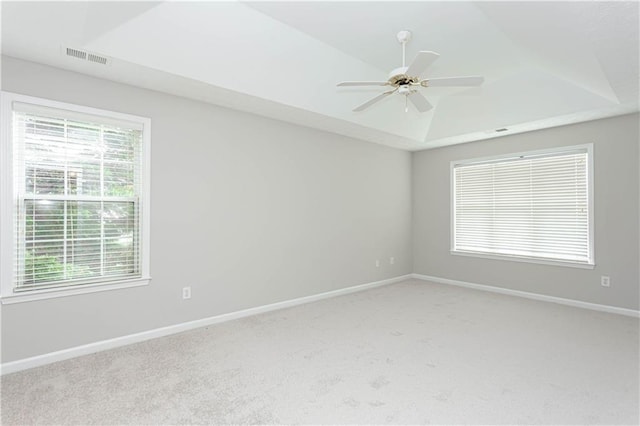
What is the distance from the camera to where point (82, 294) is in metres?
2.92

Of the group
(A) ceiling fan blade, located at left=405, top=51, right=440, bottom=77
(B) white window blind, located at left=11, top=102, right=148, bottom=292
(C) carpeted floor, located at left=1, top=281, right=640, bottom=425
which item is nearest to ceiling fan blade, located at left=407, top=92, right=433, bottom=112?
(A) ceiling fan blade, located at left=405, top=51, right=440, bottom=77

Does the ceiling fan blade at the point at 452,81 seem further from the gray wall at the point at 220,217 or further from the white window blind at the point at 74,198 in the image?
the white window blind at the point at 74,198

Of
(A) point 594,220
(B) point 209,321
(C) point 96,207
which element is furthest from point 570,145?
(C) point 96,207

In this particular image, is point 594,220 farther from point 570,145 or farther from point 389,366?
point 389,366

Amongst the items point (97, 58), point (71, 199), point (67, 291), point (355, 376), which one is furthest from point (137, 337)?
point (97, 58)

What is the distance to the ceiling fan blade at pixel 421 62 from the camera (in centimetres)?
217

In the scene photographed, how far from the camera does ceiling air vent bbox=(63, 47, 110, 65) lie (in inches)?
98.9

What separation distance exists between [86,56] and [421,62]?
2.57 metres

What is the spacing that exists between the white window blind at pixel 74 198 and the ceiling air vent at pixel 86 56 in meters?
0.52

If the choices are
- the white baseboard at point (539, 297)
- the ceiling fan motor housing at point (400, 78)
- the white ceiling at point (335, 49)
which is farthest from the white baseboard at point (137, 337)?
the ceiling fan motor housing at point (400, 78)

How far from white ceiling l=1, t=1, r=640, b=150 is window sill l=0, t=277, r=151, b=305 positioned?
1882 mm

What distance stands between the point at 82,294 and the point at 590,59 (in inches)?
191

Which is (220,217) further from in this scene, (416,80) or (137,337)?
(416,80)

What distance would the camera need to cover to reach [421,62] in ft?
7.52
